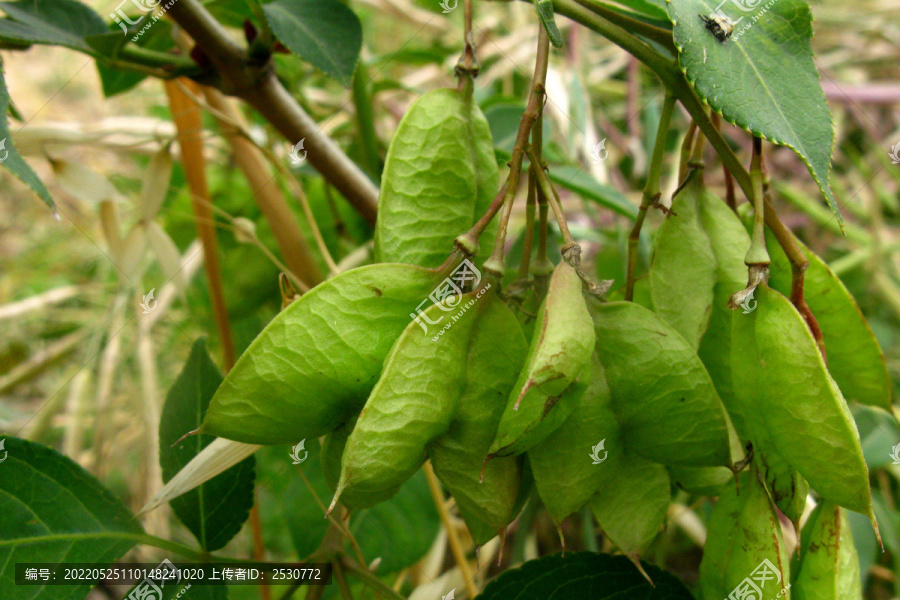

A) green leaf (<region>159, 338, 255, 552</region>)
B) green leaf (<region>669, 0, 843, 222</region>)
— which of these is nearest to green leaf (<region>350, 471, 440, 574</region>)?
green leaf (<region>159, 338, 255, 552</region>)

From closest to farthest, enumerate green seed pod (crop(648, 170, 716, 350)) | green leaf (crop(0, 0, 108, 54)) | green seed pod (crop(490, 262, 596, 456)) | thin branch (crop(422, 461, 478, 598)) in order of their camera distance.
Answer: green seed pod (crop(490, 262, 596, 456)) < green seed pod (crop(648, 170, 716, 350)) < green leaf (crop(0, 0, 108, 54)) < thin branch (crop(422, 461, 478, 598))

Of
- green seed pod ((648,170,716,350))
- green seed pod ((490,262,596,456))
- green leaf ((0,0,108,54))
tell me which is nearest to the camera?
green seed pod ((490,262,596,456))

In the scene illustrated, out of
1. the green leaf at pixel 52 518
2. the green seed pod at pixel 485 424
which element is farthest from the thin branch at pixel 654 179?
the green leaf at pixel 52 518

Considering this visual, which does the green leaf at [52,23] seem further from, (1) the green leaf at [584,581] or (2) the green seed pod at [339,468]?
(1) the green leaf at [584,581]

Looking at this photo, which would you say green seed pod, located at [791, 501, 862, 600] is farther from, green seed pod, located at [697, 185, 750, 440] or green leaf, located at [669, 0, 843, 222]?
green leaf, located at [669, 0, 843, 222]
